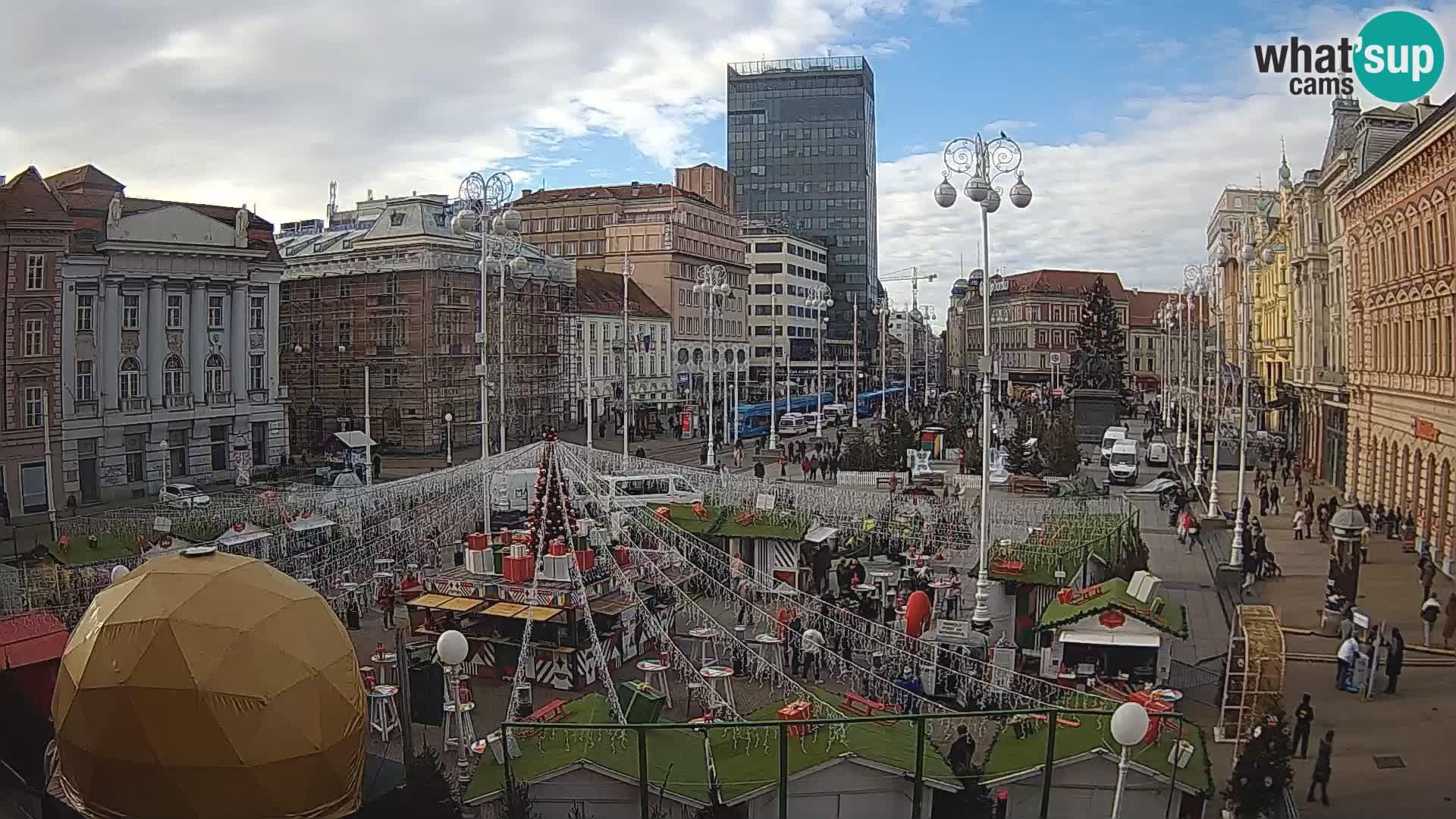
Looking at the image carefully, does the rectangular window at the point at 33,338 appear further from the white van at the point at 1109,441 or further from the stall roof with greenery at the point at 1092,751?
the white van at the point at 1109,441

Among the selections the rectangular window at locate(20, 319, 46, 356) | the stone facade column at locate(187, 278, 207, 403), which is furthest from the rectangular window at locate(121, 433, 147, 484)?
the rectangular window at locate(20, 319, 46, 356)

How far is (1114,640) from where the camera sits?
16906 millimetres

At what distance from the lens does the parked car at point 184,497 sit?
32.0 meters

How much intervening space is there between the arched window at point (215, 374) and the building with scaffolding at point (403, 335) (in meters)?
5.35

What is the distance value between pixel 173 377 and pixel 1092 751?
40628mm

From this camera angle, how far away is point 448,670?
13.8m

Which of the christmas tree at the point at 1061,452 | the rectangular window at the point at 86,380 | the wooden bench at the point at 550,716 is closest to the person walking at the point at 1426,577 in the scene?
the wooden bench at the point at 550,716

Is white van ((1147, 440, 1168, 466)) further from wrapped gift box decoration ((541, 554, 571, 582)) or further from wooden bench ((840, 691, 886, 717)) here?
wooden bench ((840, 691, 886, 717))

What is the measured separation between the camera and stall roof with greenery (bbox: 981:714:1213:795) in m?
11.6

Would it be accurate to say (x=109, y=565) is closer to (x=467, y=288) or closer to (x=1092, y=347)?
(x=467, y=288)

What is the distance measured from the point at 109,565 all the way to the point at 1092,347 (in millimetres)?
72319

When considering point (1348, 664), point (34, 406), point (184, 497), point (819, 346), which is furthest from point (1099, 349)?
point (34, 406)

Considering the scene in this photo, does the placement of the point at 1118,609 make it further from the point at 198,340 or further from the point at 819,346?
the point at 819,346

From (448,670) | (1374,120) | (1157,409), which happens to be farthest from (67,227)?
(1157,409)
